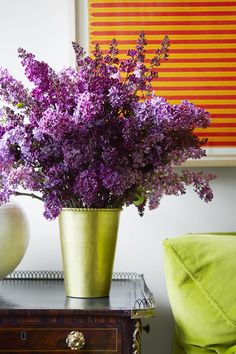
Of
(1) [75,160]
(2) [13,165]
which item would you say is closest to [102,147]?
(1) [75,160]

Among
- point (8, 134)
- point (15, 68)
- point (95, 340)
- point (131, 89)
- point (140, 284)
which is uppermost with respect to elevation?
point (15, 68)

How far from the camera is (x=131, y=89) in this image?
4.48 feet

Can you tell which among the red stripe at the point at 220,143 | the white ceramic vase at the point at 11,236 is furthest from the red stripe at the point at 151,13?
the white ceramic vase at the point at 11,236

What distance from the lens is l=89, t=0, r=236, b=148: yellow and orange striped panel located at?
173cm

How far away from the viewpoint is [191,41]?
5.69 feet

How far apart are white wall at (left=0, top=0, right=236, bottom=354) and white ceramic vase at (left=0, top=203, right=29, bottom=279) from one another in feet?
0.76

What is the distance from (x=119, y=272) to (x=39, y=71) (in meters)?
0.67

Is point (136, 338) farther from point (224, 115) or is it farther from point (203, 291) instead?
point (224, 115)

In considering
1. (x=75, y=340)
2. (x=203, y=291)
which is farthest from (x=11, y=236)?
(x=203, y=291)

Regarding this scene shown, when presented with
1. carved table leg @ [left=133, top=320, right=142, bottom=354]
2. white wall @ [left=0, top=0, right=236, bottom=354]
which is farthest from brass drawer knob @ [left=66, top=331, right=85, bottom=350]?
white wall @ [left=0, top=0, right=236, bottom=354]

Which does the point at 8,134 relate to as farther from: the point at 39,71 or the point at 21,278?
the point at 21,278

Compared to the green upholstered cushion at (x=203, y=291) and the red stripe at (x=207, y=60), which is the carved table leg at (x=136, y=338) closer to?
the green upholstered cushion at (x=203, y=291)

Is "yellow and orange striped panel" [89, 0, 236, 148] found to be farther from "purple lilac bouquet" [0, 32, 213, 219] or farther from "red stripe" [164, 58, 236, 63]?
"purple lilac bouquet" [0, 32, 213, 219]

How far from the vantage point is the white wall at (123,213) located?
1768 mm
